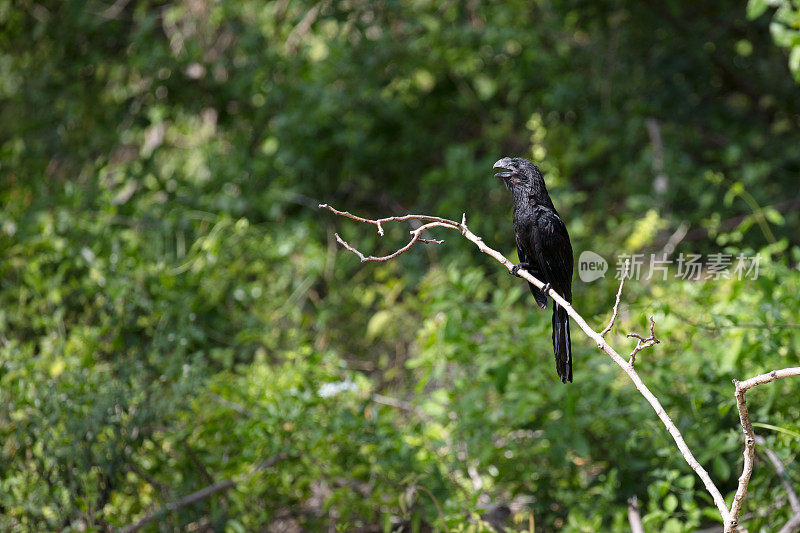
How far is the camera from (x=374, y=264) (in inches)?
204

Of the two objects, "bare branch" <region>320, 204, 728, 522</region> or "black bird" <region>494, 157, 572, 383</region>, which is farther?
"black bird" <region>494, 157, 572, 383</region>

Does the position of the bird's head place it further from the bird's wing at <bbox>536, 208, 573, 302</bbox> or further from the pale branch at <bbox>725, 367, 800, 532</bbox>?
the pale branch at <bbox>725, 367, 800, 532</bbox>

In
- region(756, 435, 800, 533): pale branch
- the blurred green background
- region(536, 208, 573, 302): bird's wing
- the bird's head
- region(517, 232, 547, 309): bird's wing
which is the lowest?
the blurred green background

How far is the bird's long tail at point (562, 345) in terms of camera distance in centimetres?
192

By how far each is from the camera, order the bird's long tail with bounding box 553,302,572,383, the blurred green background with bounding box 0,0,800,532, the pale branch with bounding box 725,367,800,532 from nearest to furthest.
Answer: the pale branch with bounding box 725,367,800,532 → the bird's long tail with bounding box 553,302,572,383 → the blurred green background with bounding box 0,0,800,532

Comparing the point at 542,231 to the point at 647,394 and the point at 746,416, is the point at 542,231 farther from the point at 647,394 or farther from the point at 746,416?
the point at 746,416

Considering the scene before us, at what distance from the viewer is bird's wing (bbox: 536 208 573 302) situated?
200 cm

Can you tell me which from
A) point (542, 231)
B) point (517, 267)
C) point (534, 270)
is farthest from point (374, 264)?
point (542, 231)

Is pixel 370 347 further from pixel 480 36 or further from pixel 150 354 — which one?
pixel 480 36

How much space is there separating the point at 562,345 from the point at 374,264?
3.26 m

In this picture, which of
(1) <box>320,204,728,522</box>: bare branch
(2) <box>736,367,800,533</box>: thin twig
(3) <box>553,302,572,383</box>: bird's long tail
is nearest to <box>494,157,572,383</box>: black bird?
(3) <box>553,302,572,383</box>: bird's long tail

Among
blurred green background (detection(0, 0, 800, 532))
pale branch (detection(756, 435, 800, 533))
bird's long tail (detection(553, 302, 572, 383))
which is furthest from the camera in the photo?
blurred green background (detection(0, 0, 800, 532))

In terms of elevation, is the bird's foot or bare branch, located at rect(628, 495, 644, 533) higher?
the bird's foot

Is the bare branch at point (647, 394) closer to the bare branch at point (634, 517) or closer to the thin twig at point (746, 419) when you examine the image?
the thin twig at point (746, 419)
